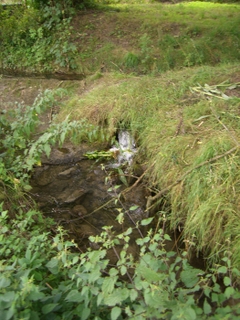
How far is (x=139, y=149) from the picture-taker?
15.7ft

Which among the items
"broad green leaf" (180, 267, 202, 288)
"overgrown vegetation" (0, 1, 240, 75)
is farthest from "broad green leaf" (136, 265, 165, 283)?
"overgrown vegetation" (0, 1, 240, 75)

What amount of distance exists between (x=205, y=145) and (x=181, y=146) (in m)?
0.32

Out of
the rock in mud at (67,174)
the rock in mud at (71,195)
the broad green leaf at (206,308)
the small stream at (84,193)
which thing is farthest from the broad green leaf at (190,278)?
the rock in mud at (67,174)

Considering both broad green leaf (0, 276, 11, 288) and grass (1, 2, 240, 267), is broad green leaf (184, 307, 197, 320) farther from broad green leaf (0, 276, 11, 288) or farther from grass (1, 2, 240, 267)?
grass (1, 2, 240, 267)

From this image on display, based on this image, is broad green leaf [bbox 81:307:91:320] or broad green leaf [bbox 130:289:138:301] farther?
broad green leaf [bbox 81:307:91:320]

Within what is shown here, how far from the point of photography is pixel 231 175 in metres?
3.48

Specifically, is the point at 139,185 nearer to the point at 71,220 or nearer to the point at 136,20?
the point at 71,220

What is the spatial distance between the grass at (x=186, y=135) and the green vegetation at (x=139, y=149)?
0.05ft

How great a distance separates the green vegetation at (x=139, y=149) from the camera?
6.82 ft

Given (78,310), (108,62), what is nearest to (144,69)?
(108,62)

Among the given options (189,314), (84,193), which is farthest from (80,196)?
(189,314)

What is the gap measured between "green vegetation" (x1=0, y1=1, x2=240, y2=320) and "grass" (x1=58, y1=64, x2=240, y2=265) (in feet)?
0.05

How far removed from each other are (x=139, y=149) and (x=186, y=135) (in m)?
0.70

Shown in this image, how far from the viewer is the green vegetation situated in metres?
2.08
